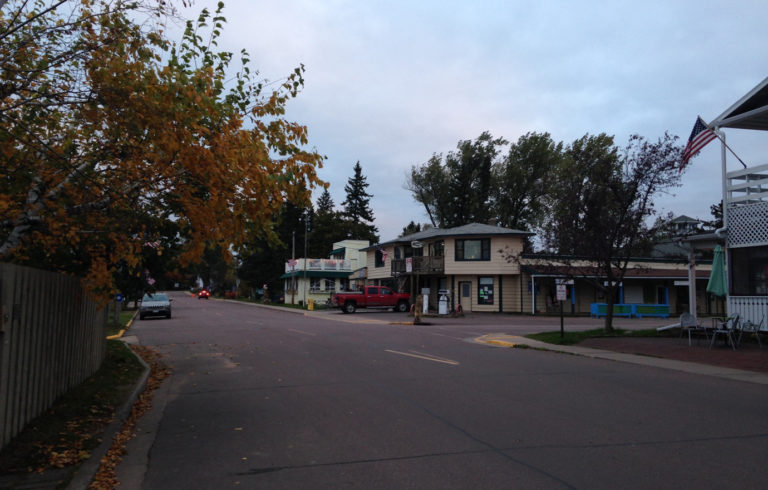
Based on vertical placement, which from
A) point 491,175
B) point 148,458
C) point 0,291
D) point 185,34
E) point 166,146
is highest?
point 491,175

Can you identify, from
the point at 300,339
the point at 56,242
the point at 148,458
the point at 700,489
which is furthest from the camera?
the point at 300,339

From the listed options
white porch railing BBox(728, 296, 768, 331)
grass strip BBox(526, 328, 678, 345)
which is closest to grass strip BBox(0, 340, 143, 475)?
grass strip BBox(526, 328, 678, 345)

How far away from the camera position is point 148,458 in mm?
6129

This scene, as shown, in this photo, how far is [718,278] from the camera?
16844mm

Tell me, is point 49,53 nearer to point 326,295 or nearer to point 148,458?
point 148,458

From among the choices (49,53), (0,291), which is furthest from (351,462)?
(49,53)

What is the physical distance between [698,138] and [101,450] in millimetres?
18804

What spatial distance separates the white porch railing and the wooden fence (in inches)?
663

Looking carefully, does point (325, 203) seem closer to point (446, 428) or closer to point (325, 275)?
point (325, 275)

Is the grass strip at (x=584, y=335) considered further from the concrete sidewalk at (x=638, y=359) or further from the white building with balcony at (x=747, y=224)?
the white building with balcony at (x=747, y=224)

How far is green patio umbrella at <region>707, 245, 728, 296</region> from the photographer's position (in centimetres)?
1666

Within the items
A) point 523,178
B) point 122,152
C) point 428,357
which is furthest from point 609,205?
point 523,178

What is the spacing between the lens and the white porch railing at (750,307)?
16500mm

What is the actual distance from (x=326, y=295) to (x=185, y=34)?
52.9 metres
